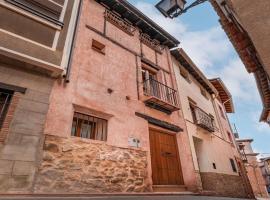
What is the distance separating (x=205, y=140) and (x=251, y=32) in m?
8.30

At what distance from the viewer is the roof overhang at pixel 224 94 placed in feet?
54.0

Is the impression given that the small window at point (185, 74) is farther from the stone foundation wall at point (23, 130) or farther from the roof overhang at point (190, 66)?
the stone foundation wall at point (23, 130)

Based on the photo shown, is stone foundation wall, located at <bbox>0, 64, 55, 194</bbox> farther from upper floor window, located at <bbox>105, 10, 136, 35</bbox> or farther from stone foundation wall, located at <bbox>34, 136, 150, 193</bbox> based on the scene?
upper floor window, located at <bbox>105, 10, 136, 35</bbox>

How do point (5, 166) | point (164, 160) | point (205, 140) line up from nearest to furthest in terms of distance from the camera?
point (5, 166)
point (164, 160)
point (205, 140)

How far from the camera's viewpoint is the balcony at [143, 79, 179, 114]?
769 cm

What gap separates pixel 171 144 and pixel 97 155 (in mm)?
3868

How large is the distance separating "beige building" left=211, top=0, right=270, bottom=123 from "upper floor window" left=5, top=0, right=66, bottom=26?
4.87 metres

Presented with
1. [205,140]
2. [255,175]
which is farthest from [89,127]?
[255,175]

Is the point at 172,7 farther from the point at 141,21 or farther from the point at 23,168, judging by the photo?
the point at 141,21

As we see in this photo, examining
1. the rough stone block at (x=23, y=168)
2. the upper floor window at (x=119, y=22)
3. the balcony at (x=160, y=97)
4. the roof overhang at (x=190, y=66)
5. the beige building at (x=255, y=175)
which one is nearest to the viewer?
the rough stone block at (x=23, y=168)

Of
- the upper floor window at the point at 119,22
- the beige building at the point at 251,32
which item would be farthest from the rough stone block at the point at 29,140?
the upper floor window at the point at 119,22

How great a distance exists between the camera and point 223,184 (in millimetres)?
10062

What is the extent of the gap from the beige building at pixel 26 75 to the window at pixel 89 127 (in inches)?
40.5

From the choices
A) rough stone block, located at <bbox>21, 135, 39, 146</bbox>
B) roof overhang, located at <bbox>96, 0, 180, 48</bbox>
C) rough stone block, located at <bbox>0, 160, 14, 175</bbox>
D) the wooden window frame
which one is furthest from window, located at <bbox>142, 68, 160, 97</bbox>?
rough stone block, located at <bbox>0, 160, 14, 175</bbox>
